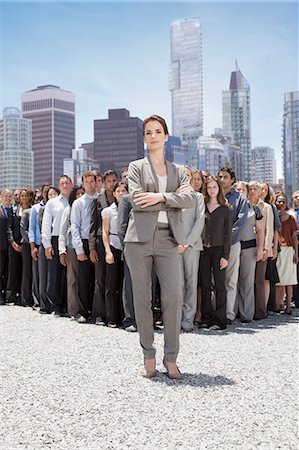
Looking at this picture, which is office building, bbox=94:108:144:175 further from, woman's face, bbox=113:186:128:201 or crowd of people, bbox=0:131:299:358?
woman's face, bbox=113:186:128:201

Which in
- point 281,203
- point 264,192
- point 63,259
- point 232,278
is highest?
point 264,192

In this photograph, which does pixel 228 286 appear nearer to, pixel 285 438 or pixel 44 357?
pixel 44 357

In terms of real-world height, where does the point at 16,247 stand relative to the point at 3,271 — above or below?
above

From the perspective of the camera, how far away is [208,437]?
2.73m

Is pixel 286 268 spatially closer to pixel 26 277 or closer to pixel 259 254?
pixel 259 254

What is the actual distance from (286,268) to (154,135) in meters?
4.28

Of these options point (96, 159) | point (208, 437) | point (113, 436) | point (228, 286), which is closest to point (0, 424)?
point (113, 436)

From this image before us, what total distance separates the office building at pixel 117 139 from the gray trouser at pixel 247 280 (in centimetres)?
15582

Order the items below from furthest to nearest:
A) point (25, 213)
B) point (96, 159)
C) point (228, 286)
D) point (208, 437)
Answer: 1. point (96, 159)
2. point (25, 213)
3. point (228, 286)
4. point (208, 437)

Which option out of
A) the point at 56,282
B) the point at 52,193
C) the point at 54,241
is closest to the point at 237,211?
the point at 54,241

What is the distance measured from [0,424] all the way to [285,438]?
157cm

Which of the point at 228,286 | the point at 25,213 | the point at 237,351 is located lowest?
the point at 237,351

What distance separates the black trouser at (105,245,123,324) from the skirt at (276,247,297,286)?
2.49m

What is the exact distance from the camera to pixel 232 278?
6.30 m
